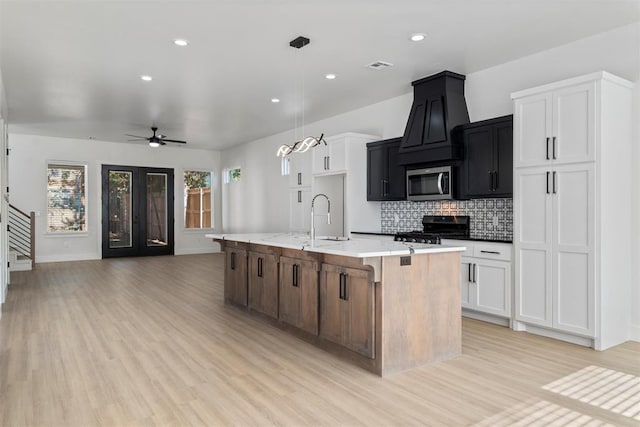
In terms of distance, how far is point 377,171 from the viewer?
6.39 m

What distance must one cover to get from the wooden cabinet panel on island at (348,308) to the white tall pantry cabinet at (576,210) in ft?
6.40

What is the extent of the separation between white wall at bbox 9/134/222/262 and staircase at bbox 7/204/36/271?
1.23 ft

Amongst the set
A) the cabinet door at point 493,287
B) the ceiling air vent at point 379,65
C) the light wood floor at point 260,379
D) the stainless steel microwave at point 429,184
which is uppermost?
the ceiling air vent at point 379,65

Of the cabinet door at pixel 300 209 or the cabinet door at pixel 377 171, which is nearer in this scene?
the cabinet door at pixel 377 171

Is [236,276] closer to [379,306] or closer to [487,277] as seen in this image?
[379,306]

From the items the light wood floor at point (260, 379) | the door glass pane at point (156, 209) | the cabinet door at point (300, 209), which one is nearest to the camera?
the light wood floor at point (260, 379)

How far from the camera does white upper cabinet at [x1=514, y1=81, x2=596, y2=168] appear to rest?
3.77m

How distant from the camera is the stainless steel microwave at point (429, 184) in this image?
5.23 meters

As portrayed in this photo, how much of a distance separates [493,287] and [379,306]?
2.01 m

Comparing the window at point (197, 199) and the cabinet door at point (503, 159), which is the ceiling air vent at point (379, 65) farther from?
the window at point (197, 199)

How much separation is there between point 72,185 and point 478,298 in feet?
31.3

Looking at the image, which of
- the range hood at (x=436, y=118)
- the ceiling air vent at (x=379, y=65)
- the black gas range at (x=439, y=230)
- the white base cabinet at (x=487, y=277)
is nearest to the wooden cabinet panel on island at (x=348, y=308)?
the white base cabinet at (x=487, y=277)

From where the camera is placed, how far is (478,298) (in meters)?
4.69

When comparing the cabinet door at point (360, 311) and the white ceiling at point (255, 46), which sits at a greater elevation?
the white ceiling at point (255, 46)
